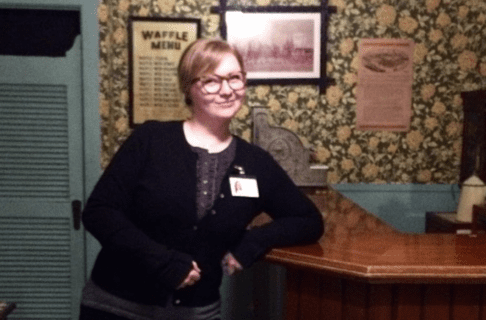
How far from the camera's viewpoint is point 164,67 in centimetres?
306

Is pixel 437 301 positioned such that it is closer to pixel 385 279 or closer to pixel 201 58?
pixel 385 279

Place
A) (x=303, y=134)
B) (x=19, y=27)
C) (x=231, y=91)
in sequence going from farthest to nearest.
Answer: (x=303, y=134)
(x=19, y=27)
(x=231, y=91)

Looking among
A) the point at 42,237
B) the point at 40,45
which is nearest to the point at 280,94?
the point at 40,45

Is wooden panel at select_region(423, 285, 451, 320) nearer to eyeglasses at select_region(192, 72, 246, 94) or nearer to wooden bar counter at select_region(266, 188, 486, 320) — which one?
wooden bar counter at select_region(266, 188, 486, 320)

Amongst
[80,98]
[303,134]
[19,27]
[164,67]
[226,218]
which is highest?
[19,27]

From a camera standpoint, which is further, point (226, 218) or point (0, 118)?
point (0, 118)

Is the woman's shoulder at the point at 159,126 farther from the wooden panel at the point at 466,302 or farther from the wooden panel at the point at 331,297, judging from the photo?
the wooden panel at the point at 466,302

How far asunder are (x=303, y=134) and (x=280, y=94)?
0.29 meters

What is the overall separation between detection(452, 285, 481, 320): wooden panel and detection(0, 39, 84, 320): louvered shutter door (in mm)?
2284

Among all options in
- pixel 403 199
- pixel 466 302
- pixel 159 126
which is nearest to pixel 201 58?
pixel 159 126

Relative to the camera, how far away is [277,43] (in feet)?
10.1

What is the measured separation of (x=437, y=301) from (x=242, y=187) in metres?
0.62

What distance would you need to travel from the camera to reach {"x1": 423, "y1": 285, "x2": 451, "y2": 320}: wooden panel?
4.49ft

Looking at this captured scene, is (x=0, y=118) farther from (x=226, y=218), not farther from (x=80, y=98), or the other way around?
(x=226, y=218)
